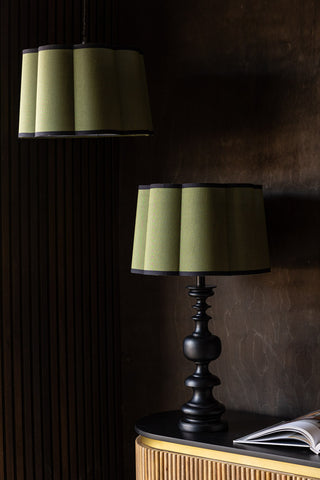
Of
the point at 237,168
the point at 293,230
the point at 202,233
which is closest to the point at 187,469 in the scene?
the point at 202,233

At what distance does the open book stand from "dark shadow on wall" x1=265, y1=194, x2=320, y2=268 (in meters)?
0.51

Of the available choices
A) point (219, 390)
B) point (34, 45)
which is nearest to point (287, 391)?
point (219, 390)

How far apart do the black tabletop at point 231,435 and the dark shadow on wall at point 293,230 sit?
0.50 m

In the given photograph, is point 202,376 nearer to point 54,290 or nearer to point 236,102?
point 54,290

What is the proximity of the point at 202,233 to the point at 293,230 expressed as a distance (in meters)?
0.42

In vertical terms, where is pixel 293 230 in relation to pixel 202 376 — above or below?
above

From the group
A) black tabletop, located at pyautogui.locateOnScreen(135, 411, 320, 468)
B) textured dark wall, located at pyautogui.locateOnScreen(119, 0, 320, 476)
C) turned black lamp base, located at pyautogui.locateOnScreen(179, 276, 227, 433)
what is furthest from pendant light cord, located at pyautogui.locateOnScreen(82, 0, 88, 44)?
black tabletop, located at pyautogui.locateOnScreen(135, 411, 320, 468)

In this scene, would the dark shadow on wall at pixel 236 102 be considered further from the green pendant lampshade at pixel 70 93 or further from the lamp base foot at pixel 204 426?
the lamp base foot at pixel 204 426

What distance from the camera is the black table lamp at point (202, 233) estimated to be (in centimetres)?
214

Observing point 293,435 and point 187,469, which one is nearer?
point 293,435

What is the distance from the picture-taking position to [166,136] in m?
2.71

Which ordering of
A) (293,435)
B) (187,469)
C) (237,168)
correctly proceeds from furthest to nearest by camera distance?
1. (237,168)
2. (187,469)
3. (293,435)

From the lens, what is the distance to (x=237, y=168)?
254 cm

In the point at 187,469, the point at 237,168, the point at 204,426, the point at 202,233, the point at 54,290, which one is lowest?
the point at 187,469
